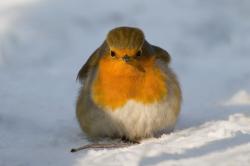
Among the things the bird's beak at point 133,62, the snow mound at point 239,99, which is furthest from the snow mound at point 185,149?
the snow mound at point 239,99

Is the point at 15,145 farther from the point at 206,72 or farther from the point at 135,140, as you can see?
the point at 206,72

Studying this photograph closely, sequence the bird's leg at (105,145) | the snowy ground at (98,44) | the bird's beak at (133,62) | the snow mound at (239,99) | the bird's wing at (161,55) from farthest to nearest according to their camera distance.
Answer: the snow mound at (239,99) < the bird's wing at (161,55) < the bird's beak at (133,62) < the bird's leg at (105,145) < the snowy ground at (98,44)

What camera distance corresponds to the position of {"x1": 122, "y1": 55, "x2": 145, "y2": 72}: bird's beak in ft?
19.1

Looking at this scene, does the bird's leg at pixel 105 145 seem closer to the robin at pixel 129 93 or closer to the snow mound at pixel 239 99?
the robin at pixel 129 93

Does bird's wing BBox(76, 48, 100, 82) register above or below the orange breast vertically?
above

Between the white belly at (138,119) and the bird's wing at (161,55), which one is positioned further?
the bird's wing at (161,55)

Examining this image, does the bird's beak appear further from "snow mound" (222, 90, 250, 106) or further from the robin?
"snow mound" (222, 90, 250, 106)

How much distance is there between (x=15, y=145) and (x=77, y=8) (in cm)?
428

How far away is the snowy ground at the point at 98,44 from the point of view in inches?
211

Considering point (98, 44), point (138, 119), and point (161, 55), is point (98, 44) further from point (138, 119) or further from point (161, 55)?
point (138, 119)

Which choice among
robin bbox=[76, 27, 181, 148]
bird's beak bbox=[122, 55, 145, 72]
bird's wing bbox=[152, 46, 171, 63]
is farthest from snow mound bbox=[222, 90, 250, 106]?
bird's beak bbox=[122, 55, 145, 72]

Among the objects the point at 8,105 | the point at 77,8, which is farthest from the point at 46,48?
the point at 8,105

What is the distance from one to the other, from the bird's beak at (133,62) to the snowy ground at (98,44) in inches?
21.3

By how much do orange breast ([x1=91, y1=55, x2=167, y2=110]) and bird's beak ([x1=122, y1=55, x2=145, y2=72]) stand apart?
0.08 ft
